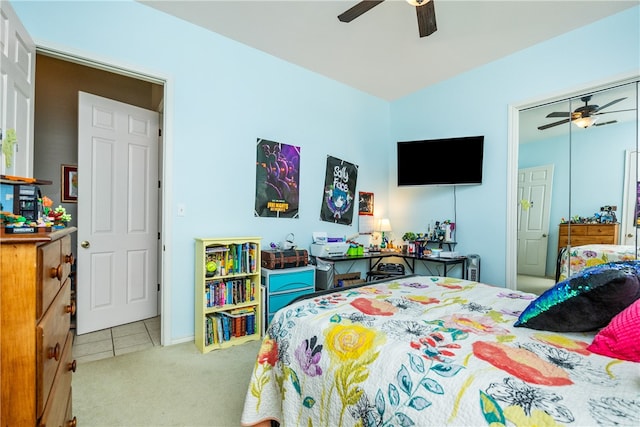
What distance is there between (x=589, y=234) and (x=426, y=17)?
235cm

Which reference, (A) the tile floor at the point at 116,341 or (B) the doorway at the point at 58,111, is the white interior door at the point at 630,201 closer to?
(A) the tile floor at the point at 116,341

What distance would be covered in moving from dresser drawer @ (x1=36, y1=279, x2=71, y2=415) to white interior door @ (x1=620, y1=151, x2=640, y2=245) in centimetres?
371

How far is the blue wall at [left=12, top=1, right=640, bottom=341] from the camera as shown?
8.24ft

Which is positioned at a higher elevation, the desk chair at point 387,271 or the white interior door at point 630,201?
the white interior door at point 630,201

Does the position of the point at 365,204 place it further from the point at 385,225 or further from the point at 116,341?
the point at 116,341

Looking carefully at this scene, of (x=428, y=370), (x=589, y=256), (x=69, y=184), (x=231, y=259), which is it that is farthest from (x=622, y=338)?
(x=69, y=184)

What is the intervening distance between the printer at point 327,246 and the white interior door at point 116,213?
178 cm

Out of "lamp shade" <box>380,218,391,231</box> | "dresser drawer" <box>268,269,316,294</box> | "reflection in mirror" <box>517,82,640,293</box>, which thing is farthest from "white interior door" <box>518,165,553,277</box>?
"dresser drawer" <box>268,269,316,294</box>

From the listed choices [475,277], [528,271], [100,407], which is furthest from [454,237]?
[100,407]

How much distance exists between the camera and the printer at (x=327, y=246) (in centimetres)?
346

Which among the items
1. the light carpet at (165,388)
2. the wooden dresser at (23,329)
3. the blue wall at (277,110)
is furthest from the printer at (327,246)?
the wooden dresser at (23,329)

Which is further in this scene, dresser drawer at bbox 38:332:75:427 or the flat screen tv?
the flat screen tv

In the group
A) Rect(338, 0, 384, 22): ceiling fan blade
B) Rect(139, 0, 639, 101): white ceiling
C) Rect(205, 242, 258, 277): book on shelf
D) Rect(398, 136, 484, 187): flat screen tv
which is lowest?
Rect(205, 242, 258, 277): book on shelf

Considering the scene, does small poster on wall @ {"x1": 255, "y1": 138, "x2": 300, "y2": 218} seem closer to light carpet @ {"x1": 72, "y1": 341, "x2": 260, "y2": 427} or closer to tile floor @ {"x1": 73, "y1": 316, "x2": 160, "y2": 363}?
light carpet @ {"x1": 72, "y1": 341, "x2": 260, "y2": 427}
